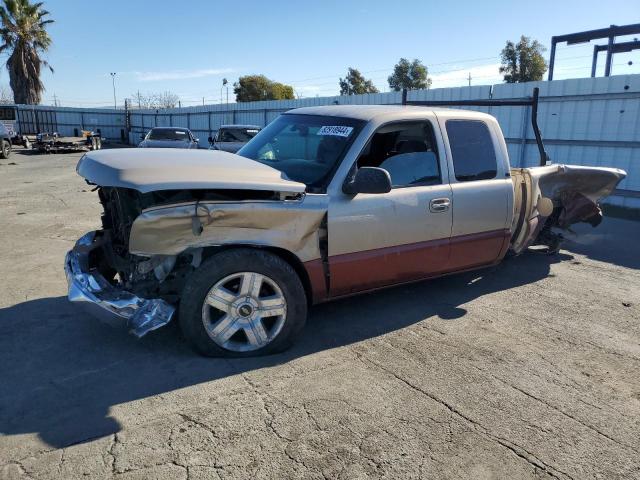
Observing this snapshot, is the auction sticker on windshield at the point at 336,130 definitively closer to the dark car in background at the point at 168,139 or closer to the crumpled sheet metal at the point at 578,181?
the crumpled sheet metal at the point at 578,181

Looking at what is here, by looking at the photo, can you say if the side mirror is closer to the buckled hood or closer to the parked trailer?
the buckled hood

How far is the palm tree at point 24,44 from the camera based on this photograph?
4238cm

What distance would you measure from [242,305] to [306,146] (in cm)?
165

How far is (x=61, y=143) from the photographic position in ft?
94.0

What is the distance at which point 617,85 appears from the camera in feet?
36.0

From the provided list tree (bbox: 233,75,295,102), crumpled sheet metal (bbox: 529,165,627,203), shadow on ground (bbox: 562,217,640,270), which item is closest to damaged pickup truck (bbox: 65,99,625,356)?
crumpled sheet metal (bbox: 529,165,627,203)

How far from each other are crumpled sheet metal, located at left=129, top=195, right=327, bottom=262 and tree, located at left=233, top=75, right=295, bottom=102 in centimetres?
5647

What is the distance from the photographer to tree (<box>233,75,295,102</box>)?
58.3 meters

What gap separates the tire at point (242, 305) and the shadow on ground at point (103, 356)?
0.42 feet

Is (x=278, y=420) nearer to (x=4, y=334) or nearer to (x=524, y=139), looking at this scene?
(x=4, y=334)

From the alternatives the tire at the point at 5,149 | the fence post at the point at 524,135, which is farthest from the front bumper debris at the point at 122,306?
the tire at the point at 5,149

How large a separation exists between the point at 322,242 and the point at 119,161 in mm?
1622

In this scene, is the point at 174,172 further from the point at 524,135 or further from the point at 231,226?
the point at 524,135

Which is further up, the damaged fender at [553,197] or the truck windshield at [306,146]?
the truck windshield at [306,146]
